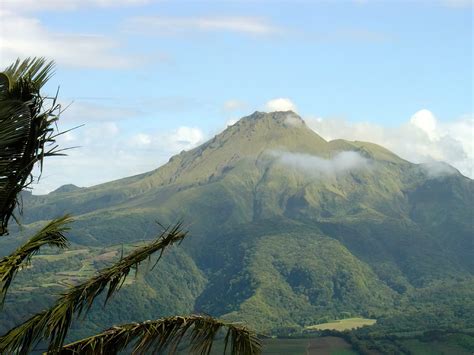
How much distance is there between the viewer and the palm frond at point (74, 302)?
8734 mm

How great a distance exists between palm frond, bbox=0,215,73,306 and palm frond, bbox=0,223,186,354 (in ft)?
1.42

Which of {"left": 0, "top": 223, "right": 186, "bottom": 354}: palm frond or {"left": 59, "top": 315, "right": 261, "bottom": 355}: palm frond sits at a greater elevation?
{"left": 0, "top": 223, "right": 186, "bottom": 354}: palm frond

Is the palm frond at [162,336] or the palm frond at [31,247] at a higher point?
the palm frond at [31,247]

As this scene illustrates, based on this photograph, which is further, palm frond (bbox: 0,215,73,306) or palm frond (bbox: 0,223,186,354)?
palm frond (bbox: 0,215,73,306)

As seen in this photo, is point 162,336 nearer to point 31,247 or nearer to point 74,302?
point 74,302

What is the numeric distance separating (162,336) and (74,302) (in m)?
0.93

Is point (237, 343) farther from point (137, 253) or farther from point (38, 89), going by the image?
point (38, 89)

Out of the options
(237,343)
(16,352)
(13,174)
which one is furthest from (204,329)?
(13,174)

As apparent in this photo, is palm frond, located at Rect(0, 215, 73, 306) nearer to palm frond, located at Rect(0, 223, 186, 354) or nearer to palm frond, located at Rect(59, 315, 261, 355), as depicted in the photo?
palm frond, located at Rect(0, 223, 186, 354)

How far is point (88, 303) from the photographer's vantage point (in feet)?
28.9

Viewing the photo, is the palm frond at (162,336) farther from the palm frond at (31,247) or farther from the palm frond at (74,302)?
the palm frond at (31,247)

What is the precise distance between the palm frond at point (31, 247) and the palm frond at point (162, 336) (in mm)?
942

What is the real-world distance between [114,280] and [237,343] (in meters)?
1.38

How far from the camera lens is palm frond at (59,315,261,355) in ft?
28.8
